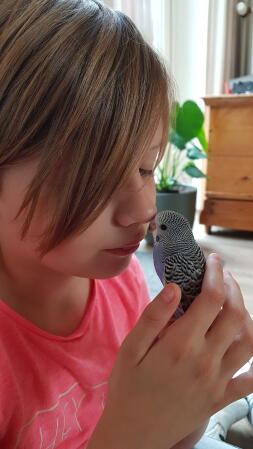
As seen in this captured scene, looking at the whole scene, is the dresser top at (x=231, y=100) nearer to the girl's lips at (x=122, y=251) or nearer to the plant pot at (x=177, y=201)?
the plant pot at (x=177, y=201)

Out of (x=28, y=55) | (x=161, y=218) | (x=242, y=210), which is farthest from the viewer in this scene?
(x=242, y=210)

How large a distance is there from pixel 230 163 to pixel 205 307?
1.86 meters

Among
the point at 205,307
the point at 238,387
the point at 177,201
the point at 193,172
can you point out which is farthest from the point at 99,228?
the point at 193,172

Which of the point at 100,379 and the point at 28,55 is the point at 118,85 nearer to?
the point at 28,55

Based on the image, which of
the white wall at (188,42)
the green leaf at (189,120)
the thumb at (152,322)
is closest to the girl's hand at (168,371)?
the thumb at (152,322)

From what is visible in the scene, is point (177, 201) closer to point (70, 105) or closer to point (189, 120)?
point (189, 120)

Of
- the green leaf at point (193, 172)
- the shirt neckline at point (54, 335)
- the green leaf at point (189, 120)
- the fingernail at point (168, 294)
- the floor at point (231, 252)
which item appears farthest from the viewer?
the green leaf at point (193, 172)

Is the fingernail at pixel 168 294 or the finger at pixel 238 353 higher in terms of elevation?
the fingernail at pixel 168 294

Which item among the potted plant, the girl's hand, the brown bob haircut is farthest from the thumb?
the potted plant

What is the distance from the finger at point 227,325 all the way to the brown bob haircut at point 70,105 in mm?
169

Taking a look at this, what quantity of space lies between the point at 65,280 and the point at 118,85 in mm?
288

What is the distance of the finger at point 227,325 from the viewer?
0.38 metres

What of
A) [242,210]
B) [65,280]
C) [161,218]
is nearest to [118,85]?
[161,218]

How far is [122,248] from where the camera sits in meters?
0.44
